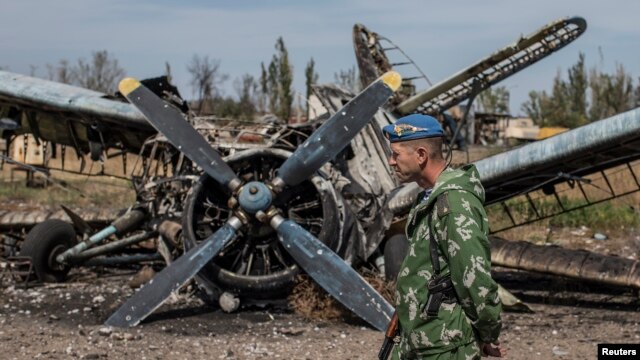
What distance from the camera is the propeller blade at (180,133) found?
30.8 feet

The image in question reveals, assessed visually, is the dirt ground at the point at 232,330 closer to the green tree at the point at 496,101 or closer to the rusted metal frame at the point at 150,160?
the rusted metal frame at the point at 150,160

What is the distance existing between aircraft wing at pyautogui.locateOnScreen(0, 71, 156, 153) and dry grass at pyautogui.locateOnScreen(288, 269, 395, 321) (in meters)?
3.18

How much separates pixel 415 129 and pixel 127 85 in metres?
6.59

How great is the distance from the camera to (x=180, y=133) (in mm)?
9664

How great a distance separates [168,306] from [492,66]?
794 cm

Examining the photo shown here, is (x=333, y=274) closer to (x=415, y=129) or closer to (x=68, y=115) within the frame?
(x=68, y=115)

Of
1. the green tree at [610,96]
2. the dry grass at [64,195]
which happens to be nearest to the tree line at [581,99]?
the green tree at [610,96]

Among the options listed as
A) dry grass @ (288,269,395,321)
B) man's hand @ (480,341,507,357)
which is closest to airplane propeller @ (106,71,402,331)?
dry grass @ (288,269,395,321)

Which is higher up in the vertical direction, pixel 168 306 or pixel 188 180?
pixel 188 180

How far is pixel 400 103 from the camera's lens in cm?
1412

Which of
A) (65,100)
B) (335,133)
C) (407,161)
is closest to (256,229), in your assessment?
(335,133)

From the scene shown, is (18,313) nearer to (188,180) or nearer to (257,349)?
(188,180)

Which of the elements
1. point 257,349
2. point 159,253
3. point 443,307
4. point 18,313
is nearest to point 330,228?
point 257,349

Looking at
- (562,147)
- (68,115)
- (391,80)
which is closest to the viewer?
(562,147)
